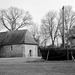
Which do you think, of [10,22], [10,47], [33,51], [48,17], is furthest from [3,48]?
[48,17]

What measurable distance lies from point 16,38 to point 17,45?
2.40m

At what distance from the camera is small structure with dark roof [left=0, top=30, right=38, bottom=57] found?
46.8 m

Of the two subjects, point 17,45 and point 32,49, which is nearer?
point 17,45

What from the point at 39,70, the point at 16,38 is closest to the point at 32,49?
the point at 16,38

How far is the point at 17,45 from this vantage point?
47.2m

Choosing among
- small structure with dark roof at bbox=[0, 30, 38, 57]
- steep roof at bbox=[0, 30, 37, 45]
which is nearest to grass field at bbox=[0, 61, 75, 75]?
small structure with dark roof at bbox=[0, 30, 38, 57]

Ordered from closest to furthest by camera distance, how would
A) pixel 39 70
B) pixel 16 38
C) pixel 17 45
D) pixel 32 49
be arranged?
pixel 39 70 → pixel 17 45 → pixel 16 38 → pixel 32 49

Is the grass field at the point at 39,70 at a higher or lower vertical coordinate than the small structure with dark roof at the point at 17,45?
lower

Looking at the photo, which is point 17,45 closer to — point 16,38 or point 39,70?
point 16,38

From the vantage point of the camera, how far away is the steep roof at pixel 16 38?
47.5 meters

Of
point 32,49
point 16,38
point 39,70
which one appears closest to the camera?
point 39,70

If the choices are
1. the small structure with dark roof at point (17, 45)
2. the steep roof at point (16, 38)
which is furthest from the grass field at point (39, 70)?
the steep roof at point (16, 38)

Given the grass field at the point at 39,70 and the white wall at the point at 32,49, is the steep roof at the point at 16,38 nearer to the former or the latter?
the white wall at the point at 32,49

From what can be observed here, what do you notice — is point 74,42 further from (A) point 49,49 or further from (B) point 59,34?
(A) point 49,49
